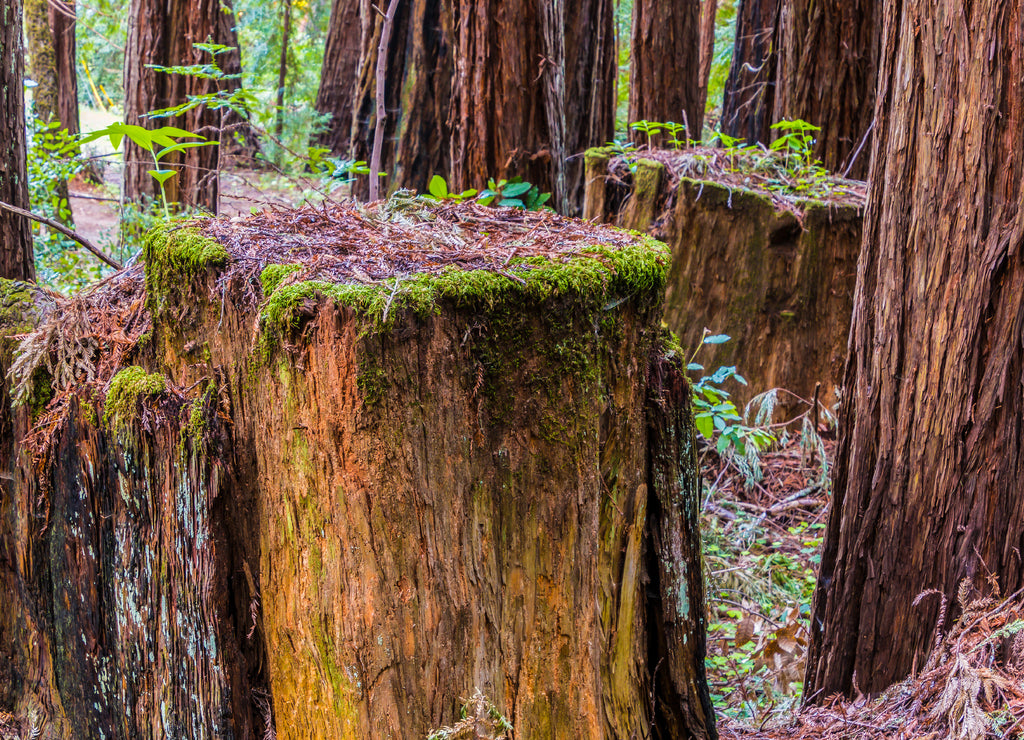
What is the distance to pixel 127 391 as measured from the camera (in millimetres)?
2156

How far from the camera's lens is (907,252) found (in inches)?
104

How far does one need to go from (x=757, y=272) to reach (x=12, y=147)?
175 inches

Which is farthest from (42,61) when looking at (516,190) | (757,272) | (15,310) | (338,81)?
(757,272)

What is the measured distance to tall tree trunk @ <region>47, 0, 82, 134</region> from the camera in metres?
10.9

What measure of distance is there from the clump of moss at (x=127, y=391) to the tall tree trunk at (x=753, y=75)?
309 inches

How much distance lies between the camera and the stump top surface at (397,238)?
1994mm

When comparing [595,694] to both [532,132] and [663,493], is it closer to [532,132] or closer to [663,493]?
[663,493]

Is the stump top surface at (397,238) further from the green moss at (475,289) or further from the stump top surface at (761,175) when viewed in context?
the stump top surface at (761,175)

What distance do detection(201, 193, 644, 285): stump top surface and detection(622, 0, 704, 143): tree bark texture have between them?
22.6 feet

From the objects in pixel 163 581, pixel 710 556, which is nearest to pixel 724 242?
pixel 710 556

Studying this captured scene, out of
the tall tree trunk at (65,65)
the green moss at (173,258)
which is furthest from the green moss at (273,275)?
the tall tree trunk at (65,65)

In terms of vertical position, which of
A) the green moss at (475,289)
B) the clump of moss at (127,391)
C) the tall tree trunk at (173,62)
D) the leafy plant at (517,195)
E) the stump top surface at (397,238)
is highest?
the tall tree trunk at (173,62)

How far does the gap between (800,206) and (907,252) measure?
2918mm

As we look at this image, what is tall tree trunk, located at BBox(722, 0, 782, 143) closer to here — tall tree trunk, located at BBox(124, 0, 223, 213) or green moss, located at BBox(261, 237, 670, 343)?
tall tree trunk, located at BBox(124, 0, 223, 213)
